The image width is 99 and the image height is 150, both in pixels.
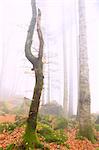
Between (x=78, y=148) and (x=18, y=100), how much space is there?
3346cm

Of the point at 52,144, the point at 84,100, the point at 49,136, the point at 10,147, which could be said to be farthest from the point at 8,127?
the point at 84,100

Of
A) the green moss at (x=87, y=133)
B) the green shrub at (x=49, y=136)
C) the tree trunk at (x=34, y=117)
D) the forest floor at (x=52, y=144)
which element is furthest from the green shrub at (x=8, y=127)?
the green moss at (x=87, y=133)

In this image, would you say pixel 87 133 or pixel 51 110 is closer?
pixel 87 133

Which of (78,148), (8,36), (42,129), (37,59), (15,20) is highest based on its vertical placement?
(15,20)

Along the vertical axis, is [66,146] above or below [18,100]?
below

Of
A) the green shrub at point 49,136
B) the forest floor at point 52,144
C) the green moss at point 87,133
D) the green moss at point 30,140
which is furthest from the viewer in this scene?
the green moss at point 87,133

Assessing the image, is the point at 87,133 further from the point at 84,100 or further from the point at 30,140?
the point at 30,140

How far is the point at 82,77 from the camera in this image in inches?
536

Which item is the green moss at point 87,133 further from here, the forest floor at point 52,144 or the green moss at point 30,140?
the green moss at point 30,140

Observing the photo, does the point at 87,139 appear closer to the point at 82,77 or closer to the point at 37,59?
the point at 82,77

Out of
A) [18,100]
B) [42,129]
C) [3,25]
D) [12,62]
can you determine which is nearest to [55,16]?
[3,25]

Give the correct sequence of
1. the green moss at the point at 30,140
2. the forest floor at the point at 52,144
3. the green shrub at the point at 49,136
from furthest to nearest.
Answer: the green shrub at the point at 49,136 < the forest floor at the point at 52,144 < the green moss at the point at 30,140

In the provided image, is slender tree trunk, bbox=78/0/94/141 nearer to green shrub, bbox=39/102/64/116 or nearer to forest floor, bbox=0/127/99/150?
forest floor, bbox=0/127/99/150

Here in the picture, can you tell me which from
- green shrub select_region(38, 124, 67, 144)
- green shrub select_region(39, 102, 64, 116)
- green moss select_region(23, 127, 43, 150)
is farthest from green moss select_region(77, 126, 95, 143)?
green shrub select_region(39, 102, 64, 116)
